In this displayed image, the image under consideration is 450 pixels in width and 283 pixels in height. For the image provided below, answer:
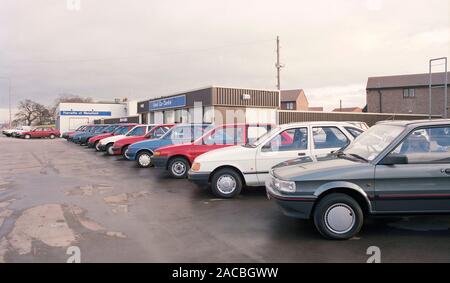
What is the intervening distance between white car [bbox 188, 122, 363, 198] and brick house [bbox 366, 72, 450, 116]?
147 ft

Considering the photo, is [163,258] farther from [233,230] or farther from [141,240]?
[233,230]

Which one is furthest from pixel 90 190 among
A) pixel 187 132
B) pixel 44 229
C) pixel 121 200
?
pixel 187 132

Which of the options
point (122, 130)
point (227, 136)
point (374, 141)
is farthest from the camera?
point (122, 130)

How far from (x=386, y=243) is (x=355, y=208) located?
0.59 metres

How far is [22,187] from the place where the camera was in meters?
9.79

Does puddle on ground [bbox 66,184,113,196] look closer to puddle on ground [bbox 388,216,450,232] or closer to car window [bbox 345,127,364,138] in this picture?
car window [bbox 345,127,364,138]

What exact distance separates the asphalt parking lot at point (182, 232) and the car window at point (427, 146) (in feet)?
3.62

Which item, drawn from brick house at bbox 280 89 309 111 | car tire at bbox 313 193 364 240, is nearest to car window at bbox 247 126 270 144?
car tire at bbox 313 193 364 240

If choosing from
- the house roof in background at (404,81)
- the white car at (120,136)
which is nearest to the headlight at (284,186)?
the white car at (120,136)

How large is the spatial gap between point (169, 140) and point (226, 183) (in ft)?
18.2

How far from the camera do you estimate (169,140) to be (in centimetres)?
1298

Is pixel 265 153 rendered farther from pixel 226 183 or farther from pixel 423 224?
pixel 423 224

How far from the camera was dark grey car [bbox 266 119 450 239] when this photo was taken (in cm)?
490
